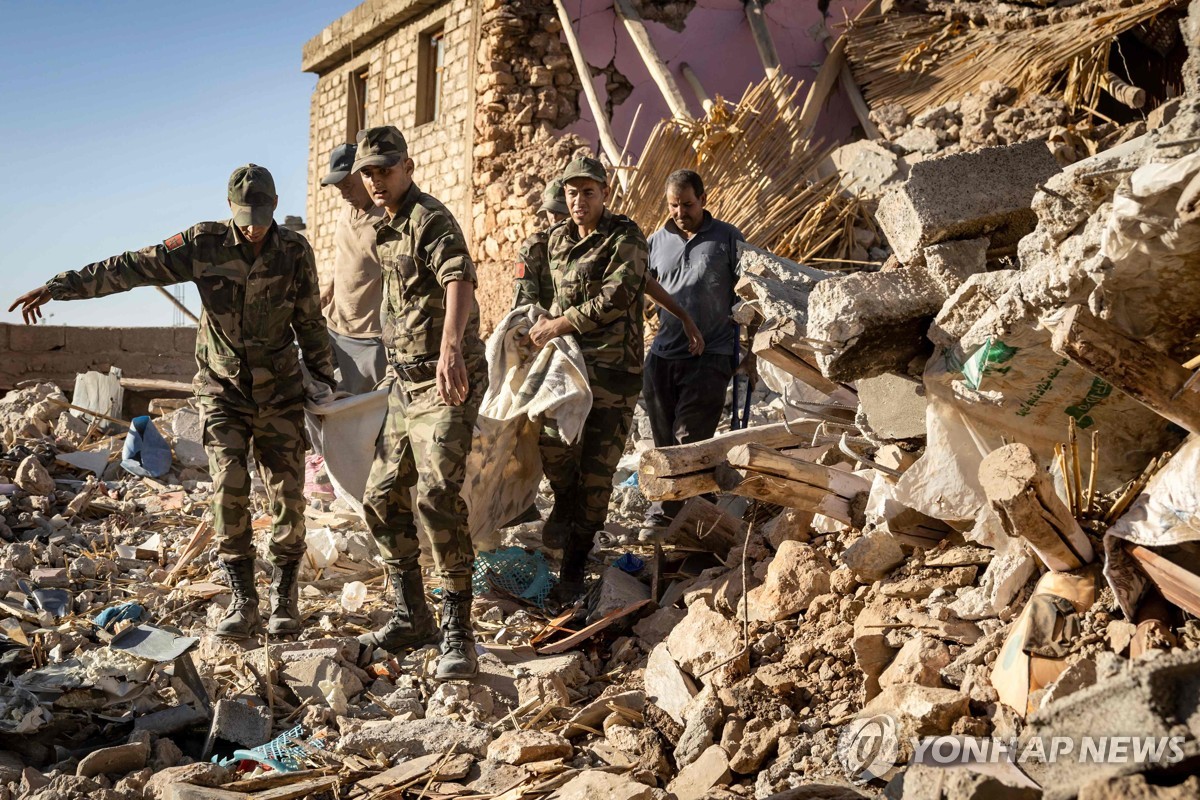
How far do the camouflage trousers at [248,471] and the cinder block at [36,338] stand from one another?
25.1ft

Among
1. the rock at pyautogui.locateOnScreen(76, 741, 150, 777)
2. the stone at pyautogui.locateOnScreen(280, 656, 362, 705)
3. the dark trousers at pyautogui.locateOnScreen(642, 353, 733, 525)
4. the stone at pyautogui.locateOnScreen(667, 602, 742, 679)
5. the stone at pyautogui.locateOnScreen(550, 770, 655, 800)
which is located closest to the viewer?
the stone at pyautogui.locateOnScreen(550, 770, 655, 800)

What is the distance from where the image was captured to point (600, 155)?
27.8 feet

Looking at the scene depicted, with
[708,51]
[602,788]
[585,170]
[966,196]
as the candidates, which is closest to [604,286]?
[585,170]

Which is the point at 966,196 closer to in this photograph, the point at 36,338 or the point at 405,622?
the point at 405,622

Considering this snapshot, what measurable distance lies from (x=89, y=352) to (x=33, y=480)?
4.90 metres

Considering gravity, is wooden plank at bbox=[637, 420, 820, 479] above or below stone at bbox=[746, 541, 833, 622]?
above

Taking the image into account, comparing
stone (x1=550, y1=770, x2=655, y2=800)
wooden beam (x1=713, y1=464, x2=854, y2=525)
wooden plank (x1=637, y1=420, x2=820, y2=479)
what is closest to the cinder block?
wooden plank (x1=637, y1=420, x2=820, y2=479)

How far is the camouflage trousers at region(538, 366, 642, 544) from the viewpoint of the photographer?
A: 4562mm

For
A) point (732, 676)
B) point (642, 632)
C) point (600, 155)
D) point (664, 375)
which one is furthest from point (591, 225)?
point (600, 155)

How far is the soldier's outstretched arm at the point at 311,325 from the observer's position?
432cm

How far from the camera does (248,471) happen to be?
424cm

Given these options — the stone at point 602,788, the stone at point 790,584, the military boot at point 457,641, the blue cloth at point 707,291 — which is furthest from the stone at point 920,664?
the blue cloth at point 707,291

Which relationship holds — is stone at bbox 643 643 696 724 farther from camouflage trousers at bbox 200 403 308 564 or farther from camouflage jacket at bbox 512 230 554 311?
camouflage jacket at bbox 512 230 554 311

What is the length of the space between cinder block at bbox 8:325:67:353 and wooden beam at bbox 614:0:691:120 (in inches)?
259
